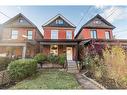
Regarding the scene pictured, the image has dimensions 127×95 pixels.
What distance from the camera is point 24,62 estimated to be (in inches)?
221

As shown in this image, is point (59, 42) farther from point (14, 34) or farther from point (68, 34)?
point (14, 34)

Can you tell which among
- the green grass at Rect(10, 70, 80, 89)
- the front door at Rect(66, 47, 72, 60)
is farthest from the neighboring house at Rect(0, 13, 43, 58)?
the green grass at Rect(10, 70, 80, 89)

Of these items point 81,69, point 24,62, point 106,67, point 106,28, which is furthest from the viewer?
point 106,28

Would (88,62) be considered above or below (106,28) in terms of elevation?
below

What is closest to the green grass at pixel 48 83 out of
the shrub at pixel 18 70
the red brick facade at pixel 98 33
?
the shrub at pixel 18 70

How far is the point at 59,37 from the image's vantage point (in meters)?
11.4

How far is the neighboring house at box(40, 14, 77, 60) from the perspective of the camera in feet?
34.4

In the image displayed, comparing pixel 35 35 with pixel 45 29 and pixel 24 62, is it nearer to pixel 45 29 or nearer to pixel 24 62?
pixel 45 29

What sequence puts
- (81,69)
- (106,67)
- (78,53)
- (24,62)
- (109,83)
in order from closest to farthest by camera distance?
(109,83)
(106,67)
(24,62)
(81,69)
(78,53)

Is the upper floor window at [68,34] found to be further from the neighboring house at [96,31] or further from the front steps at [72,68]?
the front steps at [72,68]

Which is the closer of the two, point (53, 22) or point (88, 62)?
point (88, 62)
